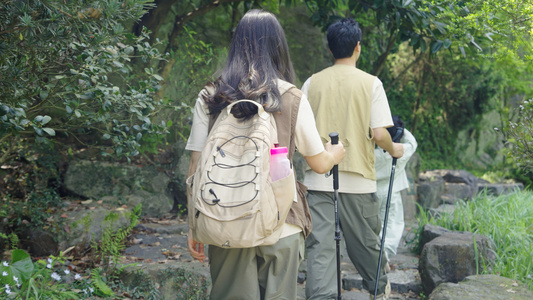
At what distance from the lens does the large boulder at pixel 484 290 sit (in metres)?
3.71

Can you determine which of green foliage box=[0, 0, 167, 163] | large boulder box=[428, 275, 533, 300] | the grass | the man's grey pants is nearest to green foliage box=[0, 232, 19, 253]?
green foliage box=[0, 0, 167, 163]

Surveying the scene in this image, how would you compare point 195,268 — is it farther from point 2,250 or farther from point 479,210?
point 479,210

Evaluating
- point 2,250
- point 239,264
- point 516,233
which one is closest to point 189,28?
point 2,250

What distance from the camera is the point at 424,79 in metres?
12.1

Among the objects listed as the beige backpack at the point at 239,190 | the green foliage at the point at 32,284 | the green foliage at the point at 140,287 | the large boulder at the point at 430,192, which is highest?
the beige backpack at the point at 239,190

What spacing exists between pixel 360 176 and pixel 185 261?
6.88 feet

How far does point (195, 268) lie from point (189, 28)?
377cm

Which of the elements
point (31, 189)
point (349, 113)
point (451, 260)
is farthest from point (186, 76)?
point (451, 260)

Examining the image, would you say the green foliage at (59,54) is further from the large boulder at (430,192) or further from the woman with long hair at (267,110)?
the large boulder at (430,192)

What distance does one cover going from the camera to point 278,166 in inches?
96.7

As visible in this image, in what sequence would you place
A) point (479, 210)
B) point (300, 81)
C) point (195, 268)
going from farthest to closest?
point (300, 81) → point (479, 210) → point (195, 268)

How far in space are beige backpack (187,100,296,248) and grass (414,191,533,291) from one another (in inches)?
128

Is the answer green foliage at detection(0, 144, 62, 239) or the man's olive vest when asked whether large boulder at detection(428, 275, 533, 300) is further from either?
green foliage at detection(0, 144, 62, 239)

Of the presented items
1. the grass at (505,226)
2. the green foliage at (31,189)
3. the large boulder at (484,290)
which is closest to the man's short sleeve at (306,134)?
the large boulder at (484,290)
